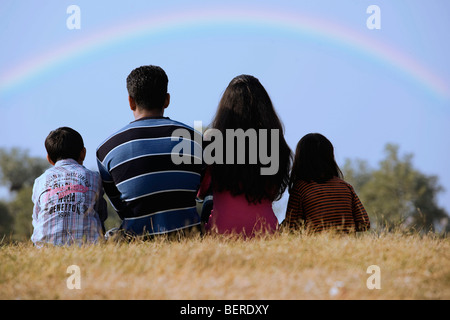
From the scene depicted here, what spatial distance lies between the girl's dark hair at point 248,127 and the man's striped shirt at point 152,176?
48 centimetres

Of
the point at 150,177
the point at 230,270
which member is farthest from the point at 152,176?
the point at 230,270

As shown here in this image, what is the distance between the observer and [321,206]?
23.1ft

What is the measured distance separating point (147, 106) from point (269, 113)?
63.7 inches

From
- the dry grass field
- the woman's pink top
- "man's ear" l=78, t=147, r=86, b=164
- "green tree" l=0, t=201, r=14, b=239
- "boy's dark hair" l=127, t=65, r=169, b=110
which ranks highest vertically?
"boy's dark hair" l=127, t=65, r=169, b=110

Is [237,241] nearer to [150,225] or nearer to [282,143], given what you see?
[150,225]

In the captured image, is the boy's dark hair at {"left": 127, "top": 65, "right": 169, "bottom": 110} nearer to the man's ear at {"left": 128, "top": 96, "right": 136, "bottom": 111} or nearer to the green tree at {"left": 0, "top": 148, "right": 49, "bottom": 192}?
the man's ear at {"left": 128, "top": 96, "right": 136, "bottom": 111}

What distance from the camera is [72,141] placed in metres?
6.70

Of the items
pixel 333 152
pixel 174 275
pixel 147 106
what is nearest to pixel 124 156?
pixel 147 106

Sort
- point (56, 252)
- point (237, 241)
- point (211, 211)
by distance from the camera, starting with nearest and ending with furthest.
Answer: point (56, 252)
point (237, 241)
point (211, 211)

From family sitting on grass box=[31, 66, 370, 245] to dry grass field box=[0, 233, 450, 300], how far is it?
1.38 feet

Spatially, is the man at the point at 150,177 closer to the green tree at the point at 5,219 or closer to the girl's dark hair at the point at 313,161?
the girl's dark hair at the point at 313,161

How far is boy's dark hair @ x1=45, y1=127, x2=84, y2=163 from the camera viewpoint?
6664 millimetres

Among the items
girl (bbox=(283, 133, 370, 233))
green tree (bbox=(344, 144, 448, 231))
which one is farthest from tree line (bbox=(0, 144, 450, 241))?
girl (bbox=(283, 133, 370, 233))

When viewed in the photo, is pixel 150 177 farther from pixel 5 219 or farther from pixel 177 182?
pixel 5 219
